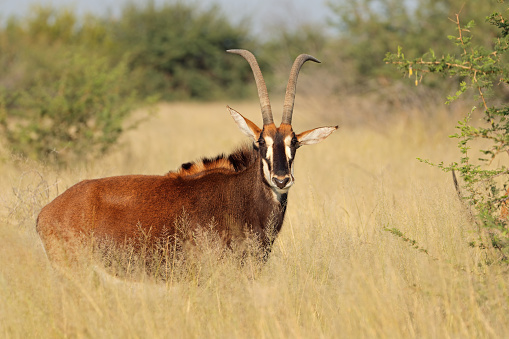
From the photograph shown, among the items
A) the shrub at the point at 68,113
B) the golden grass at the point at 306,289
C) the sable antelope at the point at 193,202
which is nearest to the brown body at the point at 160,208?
the sable antelope at the point at 193,202

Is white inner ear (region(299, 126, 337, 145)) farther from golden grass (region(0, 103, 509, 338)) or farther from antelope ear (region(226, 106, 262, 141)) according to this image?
golden grass (region(0, 103, 509, 338))

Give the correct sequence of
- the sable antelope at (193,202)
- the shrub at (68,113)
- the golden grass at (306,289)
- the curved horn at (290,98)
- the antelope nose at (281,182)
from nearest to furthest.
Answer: the golden grass at (306,289) → the antelope nose at (281,182) → the sable antelope at (193,202) → the curved horn at (290,98) → the shrub at (68,113)

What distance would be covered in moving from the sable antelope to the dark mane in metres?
0.07

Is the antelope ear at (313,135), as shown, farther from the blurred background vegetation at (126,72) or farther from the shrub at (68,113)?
the shrub at (68,113)

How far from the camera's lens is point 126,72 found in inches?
535

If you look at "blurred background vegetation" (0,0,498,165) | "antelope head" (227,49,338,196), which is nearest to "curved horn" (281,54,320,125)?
"antelope head" (227,49,338,196)

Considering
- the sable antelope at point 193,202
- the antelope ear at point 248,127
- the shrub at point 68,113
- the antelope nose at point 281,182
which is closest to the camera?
the antelope nose at point 281,182

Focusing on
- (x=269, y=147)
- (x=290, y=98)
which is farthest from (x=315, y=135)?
(x=269, y=147)

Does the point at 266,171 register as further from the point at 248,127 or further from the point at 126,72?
the point at 126,72

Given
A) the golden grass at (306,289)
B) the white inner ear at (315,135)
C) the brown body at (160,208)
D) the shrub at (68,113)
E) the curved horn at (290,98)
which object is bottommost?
the golden grass at (306,289)

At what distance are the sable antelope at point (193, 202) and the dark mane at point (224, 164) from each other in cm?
7

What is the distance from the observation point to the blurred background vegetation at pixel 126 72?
10617 millimetres

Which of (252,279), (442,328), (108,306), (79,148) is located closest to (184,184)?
(252,279)

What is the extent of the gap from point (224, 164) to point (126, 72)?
8655mm
